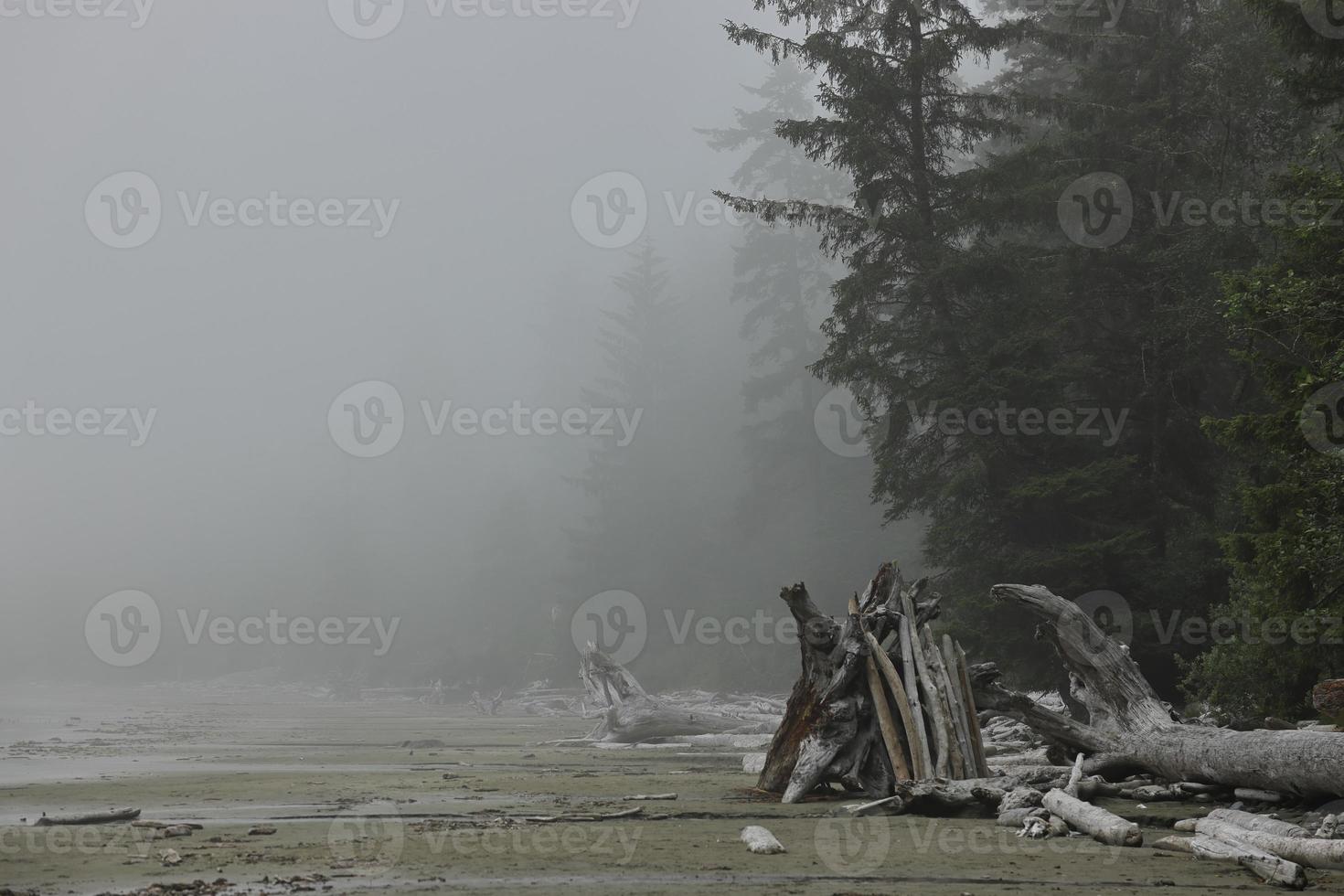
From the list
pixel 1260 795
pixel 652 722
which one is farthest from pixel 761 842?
pixel 652 722

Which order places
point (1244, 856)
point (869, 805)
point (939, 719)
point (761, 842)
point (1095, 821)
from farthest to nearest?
point (939, 719) < point (869, 805) < point (1095, 821) < point (761, 842) < point (1244, 856)

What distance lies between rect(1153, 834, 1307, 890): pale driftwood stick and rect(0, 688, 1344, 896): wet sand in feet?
0.44

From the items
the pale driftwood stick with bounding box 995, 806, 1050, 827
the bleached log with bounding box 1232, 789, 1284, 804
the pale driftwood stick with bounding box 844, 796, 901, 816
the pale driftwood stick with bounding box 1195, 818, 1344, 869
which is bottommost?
the pale driftwood stick with bounding box 844, 796, 901, 816

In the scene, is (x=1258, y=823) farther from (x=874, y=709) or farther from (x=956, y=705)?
(x=874, y=709)

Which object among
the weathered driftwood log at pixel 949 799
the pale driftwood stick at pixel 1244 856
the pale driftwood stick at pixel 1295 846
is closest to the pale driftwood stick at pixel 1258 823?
the pale driftwood stick at pixel 1295 846

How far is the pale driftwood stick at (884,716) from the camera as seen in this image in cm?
908

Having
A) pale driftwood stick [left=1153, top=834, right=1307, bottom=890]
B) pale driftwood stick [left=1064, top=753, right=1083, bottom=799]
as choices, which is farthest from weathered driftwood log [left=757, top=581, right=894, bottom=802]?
pale driftwood stick [left=1153, top=834, right=1307, bottom=890]

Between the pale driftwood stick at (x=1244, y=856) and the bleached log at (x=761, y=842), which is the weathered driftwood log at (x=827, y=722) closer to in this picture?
the bleached log at (x=761, y=842)

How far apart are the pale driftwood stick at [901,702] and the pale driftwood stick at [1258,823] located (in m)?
2.56

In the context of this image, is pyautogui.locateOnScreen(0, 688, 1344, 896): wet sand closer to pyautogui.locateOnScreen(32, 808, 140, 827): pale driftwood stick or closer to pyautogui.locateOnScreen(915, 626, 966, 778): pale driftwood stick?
pyautogui.locateOnScreen(32, 808, 140, 827): pale driftwood stick

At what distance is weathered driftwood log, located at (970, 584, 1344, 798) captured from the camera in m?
7.31

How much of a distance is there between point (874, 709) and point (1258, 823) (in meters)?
3.74

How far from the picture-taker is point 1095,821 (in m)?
6.73

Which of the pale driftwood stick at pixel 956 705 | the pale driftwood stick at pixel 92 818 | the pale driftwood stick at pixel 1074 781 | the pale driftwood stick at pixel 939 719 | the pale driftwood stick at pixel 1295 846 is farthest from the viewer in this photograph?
the pale driftwood stick at pixel 956 705
